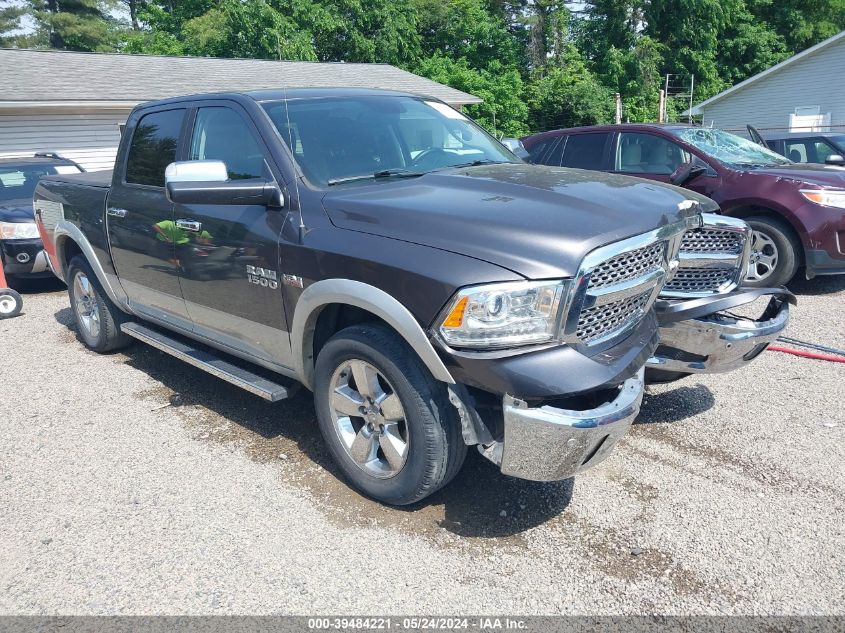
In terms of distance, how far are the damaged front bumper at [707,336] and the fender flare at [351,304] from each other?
→ 1481mm

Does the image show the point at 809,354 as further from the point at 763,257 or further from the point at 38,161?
the point at 38,161

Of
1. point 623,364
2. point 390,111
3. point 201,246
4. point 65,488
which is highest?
point 390,111

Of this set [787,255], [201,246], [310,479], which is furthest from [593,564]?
[787,255]

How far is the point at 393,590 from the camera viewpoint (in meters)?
2.87

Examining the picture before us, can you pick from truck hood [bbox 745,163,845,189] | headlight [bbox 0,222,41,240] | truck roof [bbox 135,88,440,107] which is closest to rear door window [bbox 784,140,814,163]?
truck hood [bbox 745,163,845,189]

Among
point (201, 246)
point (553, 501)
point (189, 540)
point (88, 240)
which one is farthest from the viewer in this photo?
point (88, 240)

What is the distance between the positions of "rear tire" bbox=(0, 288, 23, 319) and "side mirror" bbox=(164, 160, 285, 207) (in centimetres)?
518

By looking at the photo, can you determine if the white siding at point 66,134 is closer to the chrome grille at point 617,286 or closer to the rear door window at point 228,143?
the rear door window at point 228,143

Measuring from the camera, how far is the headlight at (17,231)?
28.1ft

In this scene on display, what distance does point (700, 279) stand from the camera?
165 inches

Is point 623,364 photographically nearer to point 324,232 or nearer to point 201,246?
point 324,232

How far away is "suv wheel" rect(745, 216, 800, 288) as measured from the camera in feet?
22.7

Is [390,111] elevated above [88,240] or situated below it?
above

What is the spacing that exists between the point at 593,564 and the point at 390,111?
280 cm
